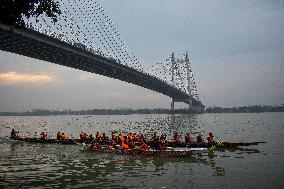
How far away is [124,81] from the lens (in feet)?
220

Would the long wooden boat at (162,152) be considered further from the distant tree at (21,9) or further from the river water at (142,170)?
the distant tree at (21,9)

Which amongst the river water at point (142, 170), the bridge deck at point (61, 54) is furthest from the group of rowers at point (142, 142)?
the bridge deck at point (61, 54)

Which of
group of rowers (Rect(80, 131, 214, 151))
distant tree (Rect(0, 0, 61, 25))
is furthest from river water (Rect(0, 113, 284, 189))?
distant tree (Rect(0, 0, 61, 25))

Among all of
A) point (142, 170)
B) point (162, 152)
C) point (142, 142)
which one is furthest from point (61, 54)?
point (142, 170)

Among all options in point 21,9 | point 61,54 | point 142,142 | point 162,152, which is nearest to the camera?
point 21,9

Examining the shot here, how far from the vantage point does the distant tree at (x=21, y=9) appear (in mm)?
10523

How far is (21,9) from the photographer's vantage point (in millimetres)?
10805

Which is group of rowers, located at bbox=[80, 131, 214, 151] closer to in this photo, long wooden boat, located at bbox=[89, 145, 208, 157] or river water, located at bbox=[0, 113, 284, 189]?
long wooden boat, located at bbox=[89, 145, 208, 157]

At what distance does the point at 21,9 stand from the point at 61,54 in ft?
104

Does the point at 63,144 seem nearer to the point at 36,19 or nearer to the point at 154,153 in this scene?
the point at 154,153

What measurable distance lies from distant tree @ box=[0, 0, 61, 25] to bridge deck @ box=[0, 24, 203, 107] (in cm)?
782

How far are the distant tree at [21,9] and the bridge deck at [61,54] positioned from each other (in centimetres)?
782

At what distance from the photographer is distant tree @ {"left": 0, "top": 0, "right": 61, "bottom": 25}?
34.5 feet

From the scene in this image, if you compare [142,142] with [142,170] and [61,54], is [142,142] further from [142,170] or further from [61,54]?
[61,54]
